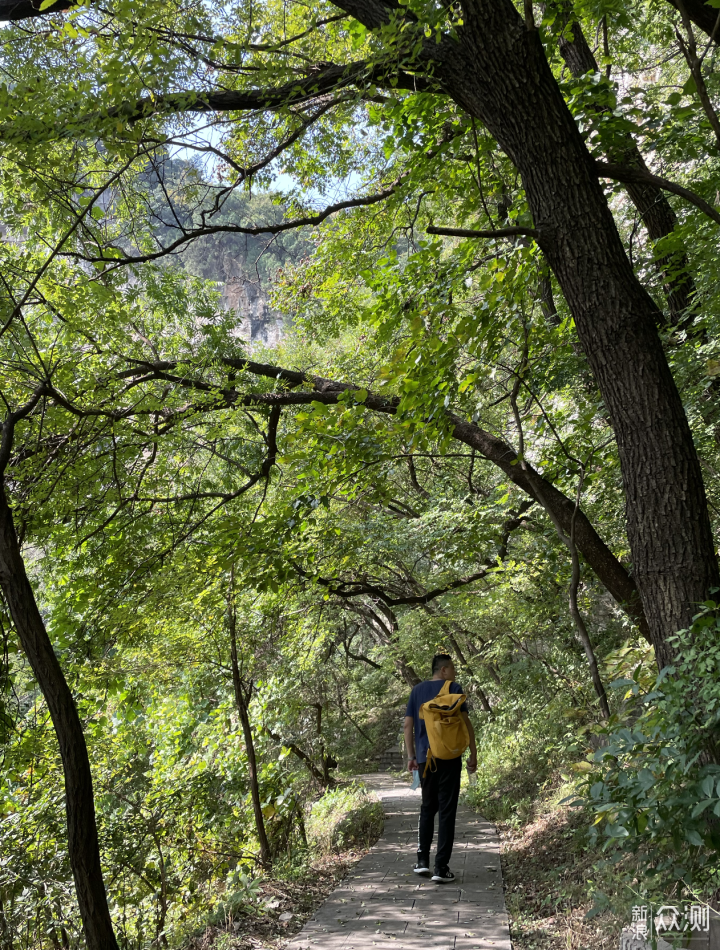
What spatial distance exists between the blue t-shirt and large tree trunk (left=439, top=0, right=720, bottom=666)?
8.54 ft

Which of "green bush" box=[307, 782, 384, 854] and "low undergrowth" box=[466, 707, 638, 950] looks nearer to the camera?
"low undergrowth" box=[466, 707, 638, 950]

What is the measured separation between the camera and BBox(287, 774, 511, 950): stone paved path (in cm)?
430

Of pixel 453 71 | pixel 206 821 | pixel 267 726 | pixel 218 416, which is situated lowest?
pixel 206 821

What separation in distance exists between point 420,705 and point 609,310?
146 inches

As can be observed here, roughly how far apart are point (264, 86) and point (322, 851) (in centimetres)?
697

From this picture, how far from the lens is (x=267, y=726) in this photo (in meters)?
8.24

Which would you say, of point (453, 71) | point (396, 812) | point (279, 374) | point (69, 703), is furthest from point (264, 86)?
point (396, 812)

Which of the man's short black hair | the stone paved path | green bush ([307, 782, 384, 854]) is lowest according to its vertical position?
green bush ([307, 782, 384, 854])

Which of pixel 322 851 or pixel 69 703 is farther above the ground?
pixel 69 703

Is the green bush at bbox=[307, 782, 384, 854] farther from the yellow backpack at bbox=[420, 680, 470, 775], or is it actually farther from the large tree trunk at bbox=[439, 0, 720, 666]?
the large tree trunk at bbox=[439, 0, 720, 666]

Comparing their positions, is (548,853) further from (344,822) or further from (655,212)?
(655,212)

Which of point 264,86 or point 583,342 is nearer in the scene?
point 583,342

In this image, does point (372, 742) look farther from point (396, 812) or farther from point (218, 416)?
point (218, 416)

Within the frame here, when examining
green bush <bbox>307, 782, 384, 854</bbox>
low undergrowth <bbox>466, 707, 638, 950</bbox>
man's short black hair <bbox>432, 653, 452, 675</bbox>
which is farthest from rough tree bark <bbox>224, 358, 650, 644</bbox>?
green bush <bbox>307, 782, 384, 854</bbox>
